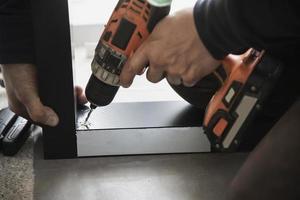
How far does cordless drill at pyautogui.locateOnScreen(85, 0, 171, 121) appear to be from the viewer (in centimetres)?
76

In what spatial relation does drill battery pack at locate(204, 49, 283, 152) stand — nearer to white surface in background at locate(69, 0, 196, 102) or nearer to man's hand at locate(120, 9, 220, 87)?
man's hand at locate(120, 9, 220, 87)

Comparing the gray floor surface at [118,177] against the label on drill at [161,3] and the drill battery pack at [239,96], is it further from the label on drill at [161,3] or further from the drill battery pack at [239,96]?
the label on drill at [161,3]

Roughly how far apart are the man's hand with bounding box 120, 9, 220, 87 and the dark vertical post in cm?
22

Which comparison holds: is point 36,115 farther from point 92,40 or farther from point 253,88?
point 253,88

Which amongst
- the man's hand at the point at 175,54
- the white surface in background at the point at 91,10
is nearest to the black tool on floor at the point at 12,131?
the white surface in background at the point at 91,10

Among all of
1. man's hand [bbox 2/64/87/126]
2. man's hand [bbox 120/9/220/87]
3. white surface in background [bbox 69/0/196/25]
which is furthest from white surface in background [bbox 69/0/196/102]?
man's hand [bbox 120/9/220/87]

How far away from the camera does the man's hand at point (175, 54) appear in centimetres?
71

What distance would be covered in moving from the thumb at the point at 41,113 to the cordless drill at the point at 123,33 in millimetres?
213

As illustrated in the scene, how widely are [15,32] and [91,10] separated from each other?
0.19 meters

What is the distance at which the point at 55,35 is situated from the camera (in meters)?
0.94

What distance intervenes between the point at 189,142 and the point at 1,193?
1.44 ft

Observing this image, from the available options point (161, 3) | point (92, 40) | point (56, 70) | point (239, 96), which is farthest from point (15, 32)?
point (239, 96)

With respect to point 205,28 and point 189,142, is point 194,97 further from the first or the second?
point 205,28

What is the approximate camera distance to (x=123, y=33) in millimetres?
781
